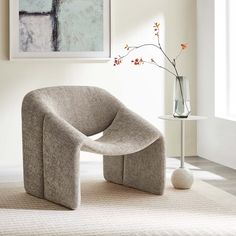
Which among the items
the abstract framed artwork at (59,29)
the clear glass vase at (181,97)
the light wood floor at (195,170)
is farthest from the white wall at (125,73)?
the clear glass vase at (181,97)

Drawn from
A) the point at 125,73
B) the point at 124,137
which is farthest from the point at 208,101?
the point at 124,137

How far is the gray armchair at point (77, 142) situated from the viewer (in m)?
3.77

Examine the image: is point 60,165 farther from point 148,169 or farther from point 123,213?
point 148,169

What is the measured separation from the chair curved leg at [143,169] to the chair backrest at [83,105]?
0.32 meters

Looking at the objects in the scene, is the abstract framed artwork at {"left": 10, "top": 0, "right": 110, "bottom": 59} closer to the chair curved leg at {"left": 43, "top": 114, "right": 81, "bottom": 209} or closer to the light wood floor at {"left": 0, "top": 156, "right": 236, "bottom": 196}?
the light wood floor at {"left": 0, "top": 156, "right": 236, "bottom": 196}

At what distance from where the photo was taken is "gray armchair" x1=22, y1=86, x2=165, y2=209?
377cm

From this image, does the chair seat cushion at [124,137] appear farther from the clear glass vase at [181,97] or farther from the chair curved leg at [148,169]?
the clear glass vase at [181,97]

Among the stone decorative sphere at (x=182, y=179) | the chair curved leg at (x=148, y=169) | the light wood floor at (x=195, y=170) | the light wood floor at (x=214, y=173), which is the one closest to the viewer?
the chair curved leg at (x=148, y=169)

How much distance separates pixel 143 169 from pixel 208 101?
76.1 inches

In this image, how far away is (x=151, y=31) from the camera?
20.1ft

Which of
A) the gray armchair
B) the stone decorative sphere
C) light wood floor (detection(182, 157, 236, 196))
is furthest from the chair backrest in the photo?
light wood floor (detection(182, 157, 236, 196))

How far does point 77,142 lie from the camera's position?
3701 mm

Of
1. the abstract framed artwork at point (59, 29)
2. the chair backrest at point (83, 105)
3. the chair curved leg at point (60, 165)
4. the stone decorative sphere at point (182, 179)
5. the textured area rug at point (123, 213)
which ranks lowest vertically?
the textured area rug at point (123, 213)

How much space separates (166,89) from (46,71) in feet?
4.07
